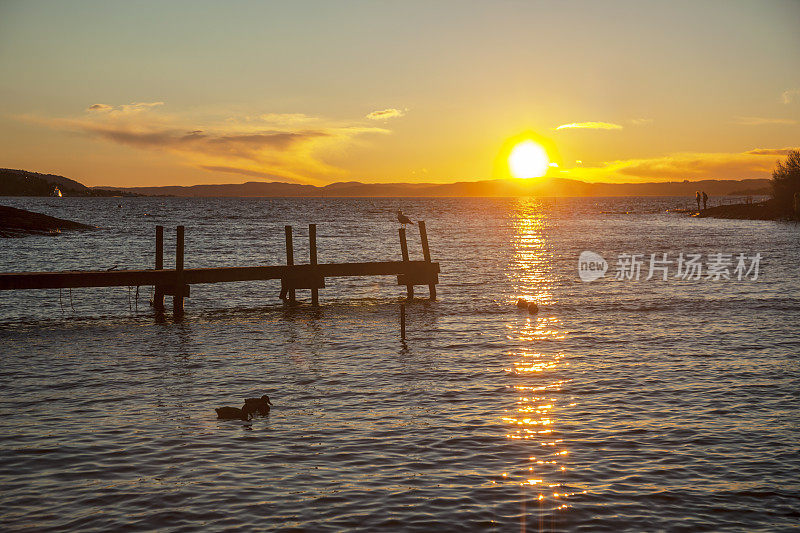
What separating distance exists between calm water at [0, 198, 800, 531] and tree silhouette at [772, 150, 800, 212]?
79910 millimetres

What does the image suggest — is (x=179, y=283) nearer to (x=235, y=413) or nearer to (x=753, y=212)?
(x=235, y=413)

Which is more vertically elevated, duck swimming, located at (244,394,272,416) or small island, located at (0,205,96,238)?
small island, located at (0,205,96,238)

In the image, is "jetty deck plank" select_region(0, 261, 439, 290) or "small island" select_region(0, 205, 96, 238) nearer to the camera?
"jetty deck plank" select_region(0, 261, 439, 290)

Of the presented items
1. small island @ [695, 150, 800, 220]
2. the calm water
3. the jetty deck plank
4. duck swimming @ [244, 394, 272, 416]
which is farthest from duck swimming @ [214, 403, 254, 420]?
small island @ [695, 150, 800, 220]

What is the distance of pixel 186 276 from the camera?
2592 cm

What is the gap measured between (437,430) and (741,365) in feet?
28.9

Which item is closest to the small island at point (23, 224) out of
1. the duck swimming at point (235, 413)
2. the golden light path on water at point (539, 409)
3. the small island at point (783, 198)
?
the golden light path on water at point (539, 409)

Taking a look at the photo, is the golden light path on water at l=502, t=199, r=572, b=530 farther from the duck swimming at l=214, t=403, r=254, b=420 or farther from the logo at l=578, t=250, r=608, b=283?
the logo at l=578, t=250, r=608, b=283

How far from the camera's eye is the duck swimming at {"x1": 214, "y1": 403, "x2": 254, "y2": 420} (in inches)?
499

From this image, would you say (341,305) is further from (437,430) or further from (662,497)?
(662,497)

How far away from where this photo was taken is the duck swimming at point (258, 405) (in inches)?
504

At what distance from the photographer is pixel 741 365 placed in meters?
17.2

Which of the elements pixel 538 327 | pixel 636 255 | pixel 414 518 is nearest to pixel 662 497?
pixel 414 518

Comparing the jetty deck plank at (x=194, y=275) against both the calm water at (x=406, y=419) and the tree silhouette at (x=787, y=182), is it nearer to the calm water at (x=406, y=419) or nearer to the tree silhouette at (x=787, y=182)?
the calm water at (x=406, y=419)
